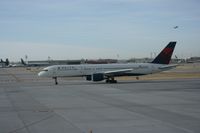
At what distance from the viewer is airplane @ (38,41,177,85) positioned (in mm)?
51562

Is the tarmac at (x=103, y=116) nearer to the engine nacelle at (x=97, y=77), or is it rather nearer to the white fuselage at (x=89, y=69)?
the engine nacelle at (x=97, y=77)

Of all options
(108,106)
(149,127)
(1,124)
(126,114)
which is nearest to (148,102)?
(108,106)

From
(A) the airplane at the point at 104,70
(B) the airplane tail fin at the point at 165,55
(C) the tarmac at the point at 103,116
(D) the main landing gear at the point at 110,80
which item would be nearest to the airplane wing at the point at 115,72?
(A) the airplane at the point at 104,70

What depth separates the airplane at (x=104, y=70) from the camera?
51.6 meters

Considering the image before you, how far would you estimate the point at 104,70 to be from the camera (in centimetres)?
5272

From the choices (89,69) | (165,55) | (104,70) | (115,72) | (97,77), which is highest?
(165,55)

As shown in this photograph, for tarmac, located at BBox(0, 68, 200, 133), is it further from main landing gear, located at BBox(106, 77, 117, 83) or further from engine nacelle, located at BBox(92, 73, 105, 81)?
main landing gear, located at BBox(106, 77, 117, 83)

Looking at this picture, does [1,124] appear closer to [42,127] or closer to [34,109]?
[42,127]

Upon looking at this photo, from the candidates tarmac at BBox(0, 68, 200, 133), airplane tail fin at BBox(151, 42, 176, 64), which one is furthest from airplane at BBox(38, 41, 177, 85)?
tarmac at BBox(0, 68, 200, 133)

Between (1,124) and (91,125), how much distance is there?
452cm

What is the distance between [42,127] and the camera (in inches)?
683

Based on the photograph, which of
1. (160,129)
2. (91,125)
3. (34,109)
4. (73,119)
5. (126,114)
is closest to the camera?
(160,129)

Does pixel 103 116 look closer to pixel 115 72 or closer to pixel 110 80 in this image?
pixel 115 72

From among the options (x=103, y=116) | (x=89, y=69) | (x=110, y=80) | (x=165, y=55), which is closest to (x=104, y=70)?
(x=110, y=80)
